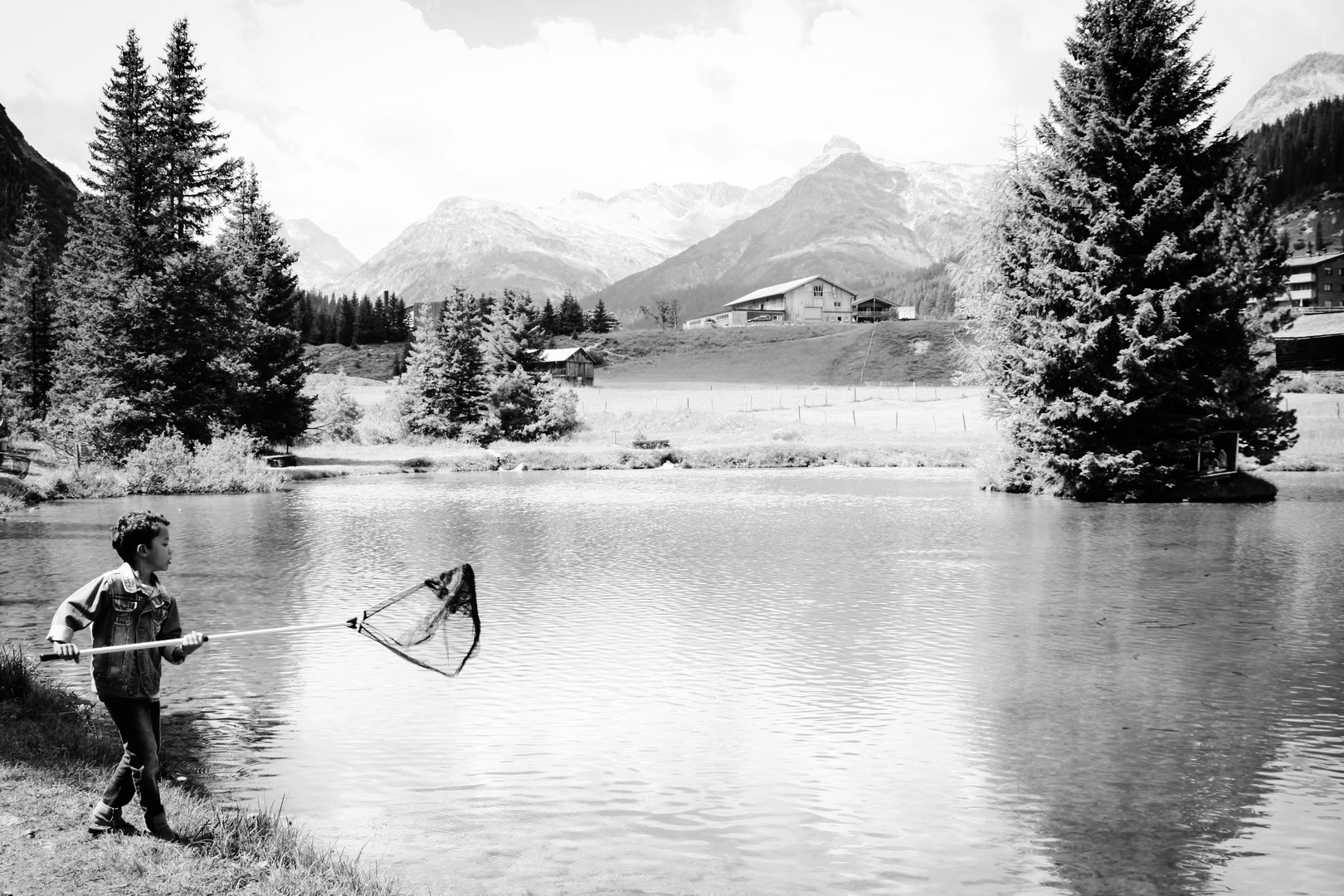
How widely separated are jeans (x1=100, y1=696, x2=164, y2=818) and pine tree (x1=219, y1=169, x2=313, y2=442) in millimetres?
49564

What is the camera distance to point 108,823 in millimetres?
7160

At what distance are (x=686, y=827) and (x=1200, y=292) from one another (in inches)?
1333

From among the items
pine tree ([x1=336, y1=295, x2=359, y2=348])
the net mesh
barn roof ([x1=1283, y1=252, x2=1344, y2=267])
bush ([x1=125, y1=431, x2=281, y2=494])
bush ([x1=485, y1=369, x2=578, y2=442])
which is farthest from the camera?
barn roof ([x1=1283, y1=252, x2=1344, y2=267])

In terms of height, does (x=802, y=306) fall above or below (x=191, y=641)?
Result: above

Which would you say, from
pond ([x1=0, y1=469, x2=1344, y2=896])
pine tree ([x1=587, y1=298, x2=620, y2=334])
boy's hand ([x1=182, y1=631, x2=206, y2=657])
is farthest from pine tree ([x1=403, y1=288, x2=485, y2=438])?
pine tree ([x1=587, y1=298, x2=620, y2=334])

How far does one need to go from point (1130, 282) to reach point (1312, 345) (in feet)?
101

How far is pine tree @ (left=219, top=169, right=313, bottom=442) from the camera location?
55.1 metres

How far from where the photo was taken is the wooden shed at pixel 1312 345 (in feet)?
190

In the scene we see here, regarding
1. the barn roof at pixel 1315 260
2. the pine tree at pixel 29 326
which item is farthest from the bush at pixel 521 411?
the barn roof at pixel 1315 260

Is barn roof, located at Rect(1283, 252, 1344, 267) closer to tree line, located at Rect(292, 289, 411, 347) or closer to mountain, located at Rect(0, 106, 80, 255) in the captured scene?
tree line, located at Rect(292, 289, 411, 347)

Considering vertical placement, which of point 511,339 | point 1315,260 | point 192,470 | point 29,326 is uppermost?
point 1315,260

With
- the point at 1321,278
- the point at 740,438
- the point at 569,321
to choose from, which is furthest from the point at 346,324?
the point at 1321,278

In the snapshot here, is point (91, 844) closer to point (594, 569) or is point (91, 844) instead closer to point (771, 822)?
point (771, 822)

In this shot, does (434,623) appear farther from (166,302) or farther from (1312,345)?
(1312,345)
